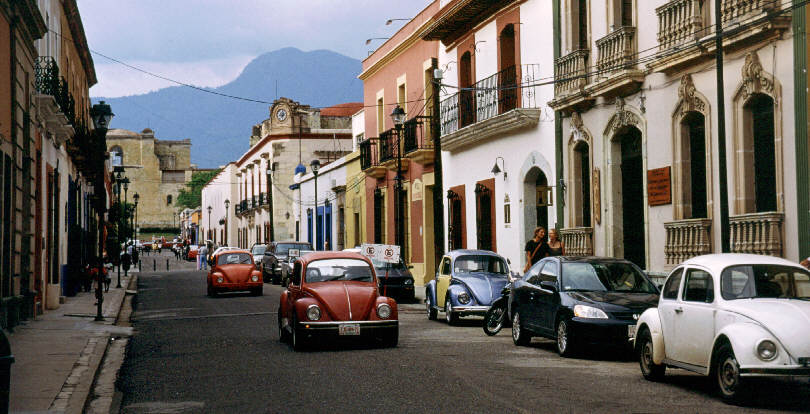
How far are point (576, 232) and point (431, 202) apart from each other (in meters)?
12.4

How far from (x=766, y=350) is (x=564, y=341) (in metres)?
5.03

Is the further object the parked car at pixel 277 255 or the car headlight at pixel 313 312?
the parked car at pixel 277 255

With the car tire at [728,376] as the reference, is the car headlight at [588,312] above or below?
above

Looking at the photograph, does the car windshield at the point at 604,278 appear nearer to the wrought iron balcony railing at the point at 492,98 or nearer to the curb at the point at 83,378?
the curb at the point at 83,378

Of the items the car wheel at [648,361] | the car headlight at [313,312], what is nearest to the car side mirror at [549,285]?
the car wheel at [648,361]

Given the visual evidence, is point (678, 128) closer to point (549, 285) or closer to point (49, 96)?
point (549, 285)

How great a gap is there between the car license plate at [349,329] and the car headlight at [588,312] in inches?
132

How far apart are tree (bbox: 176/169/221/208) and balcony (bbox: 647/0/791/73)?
118726 millimetres

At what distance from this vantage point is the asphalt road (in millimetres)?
9992

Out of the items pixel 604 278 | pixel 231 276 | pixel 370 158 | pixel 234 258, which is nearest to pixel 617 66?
pixel 604 278

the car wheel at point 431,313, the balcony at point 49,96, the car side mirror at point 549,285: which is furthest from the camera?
the balcony at point 49,96

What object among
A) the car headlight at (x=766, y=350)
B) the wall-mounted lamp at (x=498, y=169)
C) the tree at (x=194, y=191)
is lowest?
the car headlight at (x=766, y=350)

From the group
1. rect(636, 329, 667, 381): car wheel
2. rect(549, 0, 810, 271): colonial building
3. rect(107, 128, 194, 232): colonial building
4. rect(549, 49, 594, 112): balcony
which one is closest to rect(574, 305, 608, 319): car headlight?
rect(636, 329, 667, 381): car wheel

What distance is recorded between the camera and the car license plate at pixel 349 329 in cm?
1534
